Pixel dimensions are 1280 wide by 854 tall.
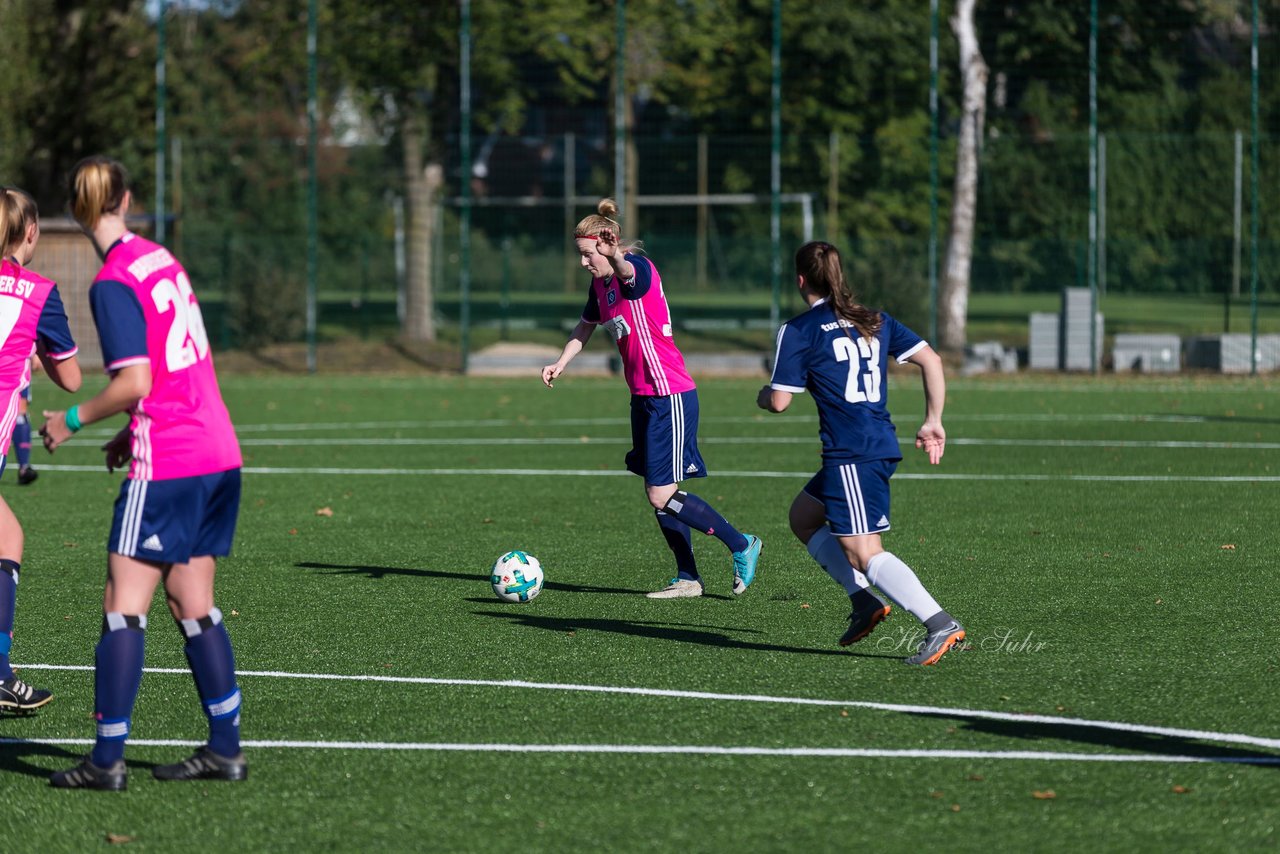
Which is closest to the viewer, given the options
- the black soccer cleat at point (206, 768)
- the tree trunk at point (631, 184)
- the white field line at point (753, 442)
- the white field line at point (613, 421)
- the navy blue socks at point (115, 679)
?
the navy blue socks at point (115, 679)

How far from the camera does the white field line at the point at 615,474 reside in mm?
13930

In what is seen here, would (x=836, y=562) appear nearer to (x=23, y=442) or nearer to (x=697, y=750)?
(x=697, y=750)

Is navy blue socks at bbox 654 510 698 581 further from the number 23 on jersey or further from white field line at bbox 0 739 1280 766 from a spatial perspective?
white field line at bbox 0 739 1280 766

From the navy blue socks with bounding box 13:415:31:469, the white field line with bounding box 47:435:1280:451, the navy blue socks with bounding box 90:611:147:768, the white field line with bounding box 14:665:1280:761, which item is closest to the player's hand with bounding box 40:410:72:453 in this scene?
the navy blue socks with bounding box 90:611:147:768

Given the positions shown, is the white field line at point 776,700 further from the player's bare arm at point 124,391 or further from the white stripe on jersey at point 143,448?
the player's bare arm at point 124,391

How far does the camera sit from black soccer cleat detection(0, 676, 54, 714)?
659 centimetres

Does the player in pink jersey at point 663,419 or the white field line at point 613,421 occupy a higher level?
the player in pink jersey at point 663,419

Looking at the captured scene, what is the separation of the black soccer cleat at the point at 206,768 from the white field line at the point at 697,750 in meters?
0.42

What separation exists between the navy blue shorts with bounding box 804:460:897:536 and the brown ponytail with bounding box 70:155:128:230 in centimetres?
312

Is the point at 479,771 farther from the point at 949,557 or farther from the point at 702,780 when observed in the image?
the point at 949,557

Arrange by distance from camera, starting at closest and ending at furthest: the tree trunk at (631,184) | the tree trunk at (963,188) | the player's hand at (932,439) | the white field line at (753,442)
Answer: the player's hand at (932,439) → the white field line at (753,442) → the tree trunk at (963,188) → the tree trunk at (631,184)

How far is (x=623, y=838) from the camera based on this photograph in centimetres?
499

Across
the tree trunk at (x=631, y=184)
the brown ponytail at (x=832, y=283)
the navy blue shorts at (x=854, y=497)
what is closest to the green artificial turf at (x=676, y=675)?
the navy blue shorts at (x=854, y=497)

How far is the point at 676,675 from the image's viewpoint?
7125 mm
